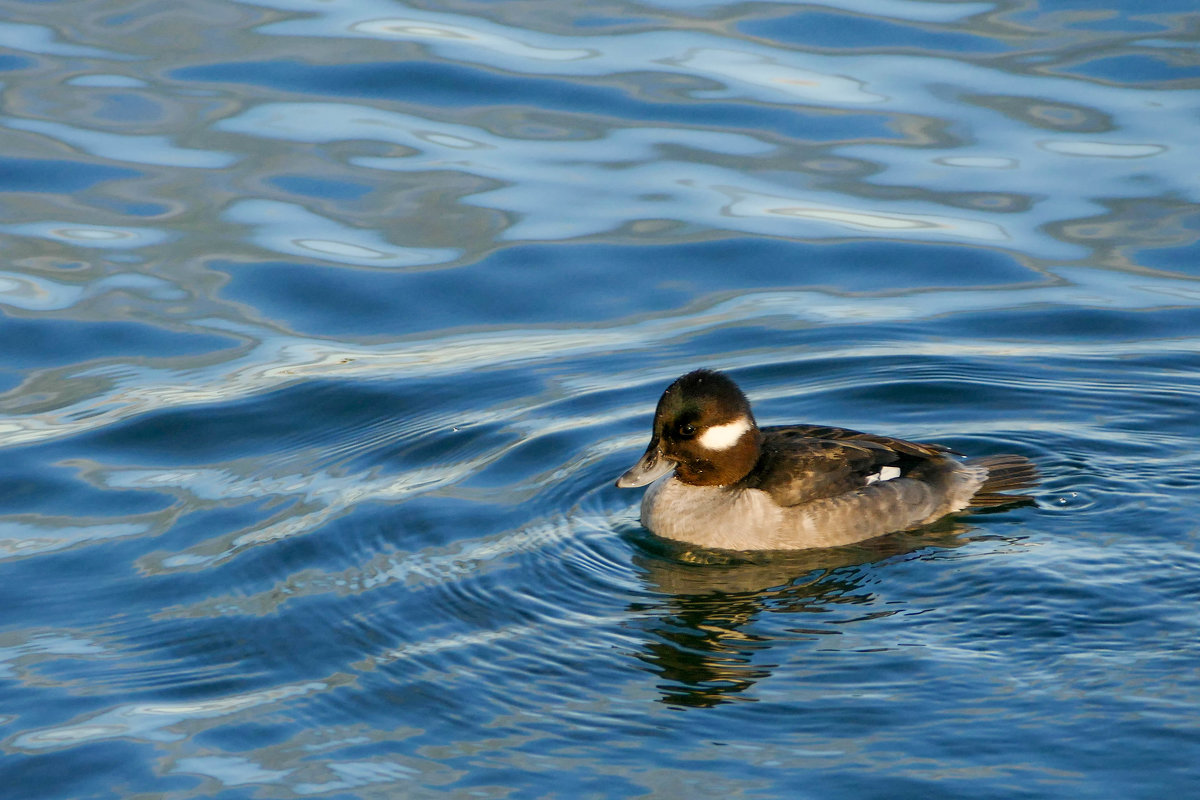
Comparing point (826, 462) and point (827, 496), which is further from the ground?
point (826, 462)

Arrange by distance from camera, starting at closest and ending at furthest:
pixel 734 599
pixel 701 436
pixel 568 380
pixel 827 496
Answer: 1. pixel 734 599
2. pixel 827 496
3. pixel 701 436
4. pixel 568 380

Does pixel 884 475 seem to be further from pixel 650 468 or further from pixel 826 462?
pixel 650 468

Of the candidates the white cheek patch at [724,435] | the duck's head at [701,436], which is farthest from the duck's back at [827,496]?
the white cheek patch at [724,435]

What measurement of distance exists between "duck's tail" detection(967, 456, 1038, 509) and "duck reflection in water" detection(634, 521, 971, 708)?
26cm

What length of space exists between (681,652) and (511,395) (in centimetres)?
382

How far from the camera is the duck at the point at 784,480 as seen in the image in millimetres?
9164

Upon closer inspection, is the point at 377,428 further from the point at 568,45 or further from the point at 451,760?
the point at 568,45

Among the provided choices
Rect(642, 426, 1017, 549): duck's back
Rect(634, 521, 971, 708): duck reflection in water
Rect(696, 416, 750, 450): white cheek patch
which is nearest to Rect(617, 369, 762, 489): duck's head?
Rect(696, 416, 750, 450): white cheek patch

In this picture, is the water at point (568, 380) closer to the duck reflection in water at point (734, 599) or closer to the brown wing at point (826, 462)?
the duck reflection in water at point (734, 599)

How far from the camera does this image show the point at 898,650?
7336mm

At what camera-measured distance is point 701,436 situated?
932cm

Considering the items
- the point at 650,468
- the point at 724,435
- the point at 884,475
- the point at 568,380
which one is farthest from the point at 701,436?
the point at 568,380

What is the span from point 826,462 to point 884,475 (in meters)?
0.36

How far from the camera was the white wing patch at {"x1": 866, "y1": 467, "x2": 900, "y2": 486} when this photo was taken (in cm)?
924
